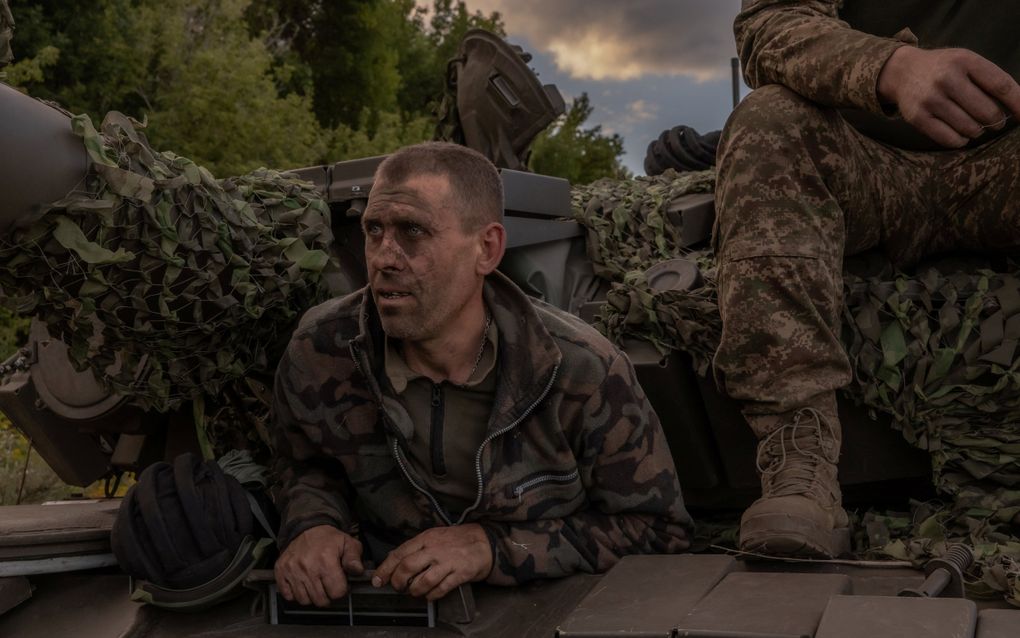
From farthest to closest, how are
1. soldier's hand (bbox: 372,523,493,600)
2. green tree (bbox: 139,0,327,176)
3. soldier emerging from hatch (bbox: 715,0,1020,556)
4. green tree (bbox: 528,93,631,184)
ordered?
1. green tree (bbox: 528,93,631,184)
2. green tree (bbox: 139,0,327,176)
3. soldier emerging from hatch (bbox: 715,0,1020,556)
4. soldier's hand (bbox: 372,523,493,600)

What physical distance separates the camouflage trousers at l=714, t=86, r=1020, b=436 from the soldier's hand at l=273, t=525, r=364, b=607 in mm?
1022

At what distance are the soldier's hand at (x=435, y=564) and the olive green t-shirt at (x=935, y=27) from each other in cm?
161

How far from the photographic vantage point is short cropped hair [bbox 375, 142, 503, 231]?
3004 mm

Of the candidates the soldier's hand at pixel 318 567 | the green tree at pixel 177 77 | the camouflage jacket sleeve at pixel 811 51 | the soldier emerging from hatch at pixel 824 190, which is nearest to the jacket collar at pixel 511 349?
the soldier's hand at pixel 318 567

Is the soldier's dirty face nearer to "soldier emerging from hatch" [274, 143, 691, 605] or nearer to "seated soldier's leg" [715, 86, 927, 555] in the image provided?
"soldier emerging from hatch" [274, 143, 691, 605]

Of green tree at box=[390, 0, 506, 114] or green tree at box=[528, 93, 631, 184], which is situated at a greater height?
green tree at box=[390, 0, 506, 114]

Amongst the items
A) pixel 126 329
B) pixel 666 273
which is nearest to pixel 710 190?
pixel 666 273

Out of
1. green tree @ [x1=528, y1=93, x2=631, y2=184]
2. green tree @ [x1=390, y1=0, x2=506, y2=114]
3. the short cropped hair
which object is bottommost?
the short cropped hair

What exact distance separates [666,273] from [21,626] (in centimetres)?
193

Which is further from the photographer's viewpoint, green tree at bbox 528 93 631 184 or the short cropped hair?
green tree at bbox 528 93 631 184

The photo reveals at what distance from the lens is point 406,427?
298cm

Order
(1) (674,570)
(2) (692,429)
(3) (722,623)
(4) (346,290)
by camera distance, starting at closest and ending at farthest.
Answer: (3) (722,623) < (1) (674,570) < (2) (692,429) < (4) (346,290)

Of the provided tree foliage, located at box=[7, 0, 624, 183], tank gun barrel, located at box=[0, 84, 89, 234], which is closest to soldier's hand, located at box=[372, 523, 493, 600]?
tank gun barrel, located at box=[0, 84, 89, 234]

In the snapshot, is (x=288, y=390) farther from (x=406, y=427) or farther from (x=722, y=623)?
(x=722, y=623)
